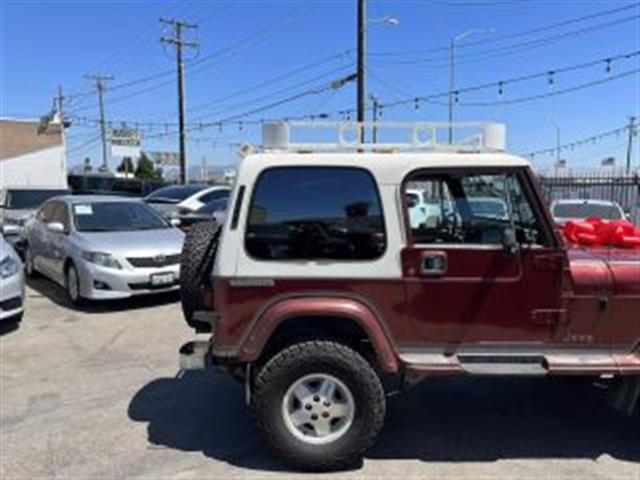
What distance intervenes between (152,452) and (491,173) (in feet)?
9.72

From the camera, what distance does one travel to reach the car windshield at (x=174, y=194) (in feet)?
58.7

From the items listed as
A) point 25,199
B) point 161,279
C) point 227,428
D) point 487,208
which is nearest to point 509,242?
point 487,208

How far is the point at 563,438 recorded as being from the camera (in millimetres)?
5270

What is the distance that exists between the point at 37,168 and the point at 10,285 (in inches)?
1679

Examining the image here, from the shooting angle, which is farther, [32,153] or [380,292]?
[32,153]

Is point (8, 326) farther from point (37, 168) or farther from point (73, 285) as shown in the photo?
point (37, 168)

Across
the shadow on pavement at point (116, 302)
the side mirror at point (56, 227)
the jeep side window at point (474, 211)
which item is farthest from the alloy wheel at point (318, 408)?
the side mirror at point (56, 227)

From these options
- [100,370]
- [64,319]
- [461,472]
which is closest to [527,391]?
[461,472]

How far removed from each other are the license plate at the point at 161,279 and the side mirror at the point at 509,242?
6.49 metres

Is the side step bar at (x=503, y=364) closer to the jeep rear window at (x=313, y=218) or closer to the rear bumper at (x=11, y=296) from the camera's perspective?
the jeep rear window at (x=313, y=218)

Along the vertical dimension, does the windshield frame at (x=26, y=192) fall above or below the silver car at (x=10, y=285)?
above

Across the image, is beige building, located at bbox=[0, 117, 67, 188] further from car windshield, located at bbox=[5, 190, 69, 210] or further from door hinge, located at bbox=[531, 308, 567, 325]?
door hinge, located at bbox=[531, 308, 567, 325]

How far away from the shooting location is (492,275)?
15.4ft

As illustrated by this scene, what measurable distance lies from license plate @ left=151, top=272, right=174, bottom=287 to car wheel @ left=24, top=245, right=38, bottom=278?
367 centimetres
